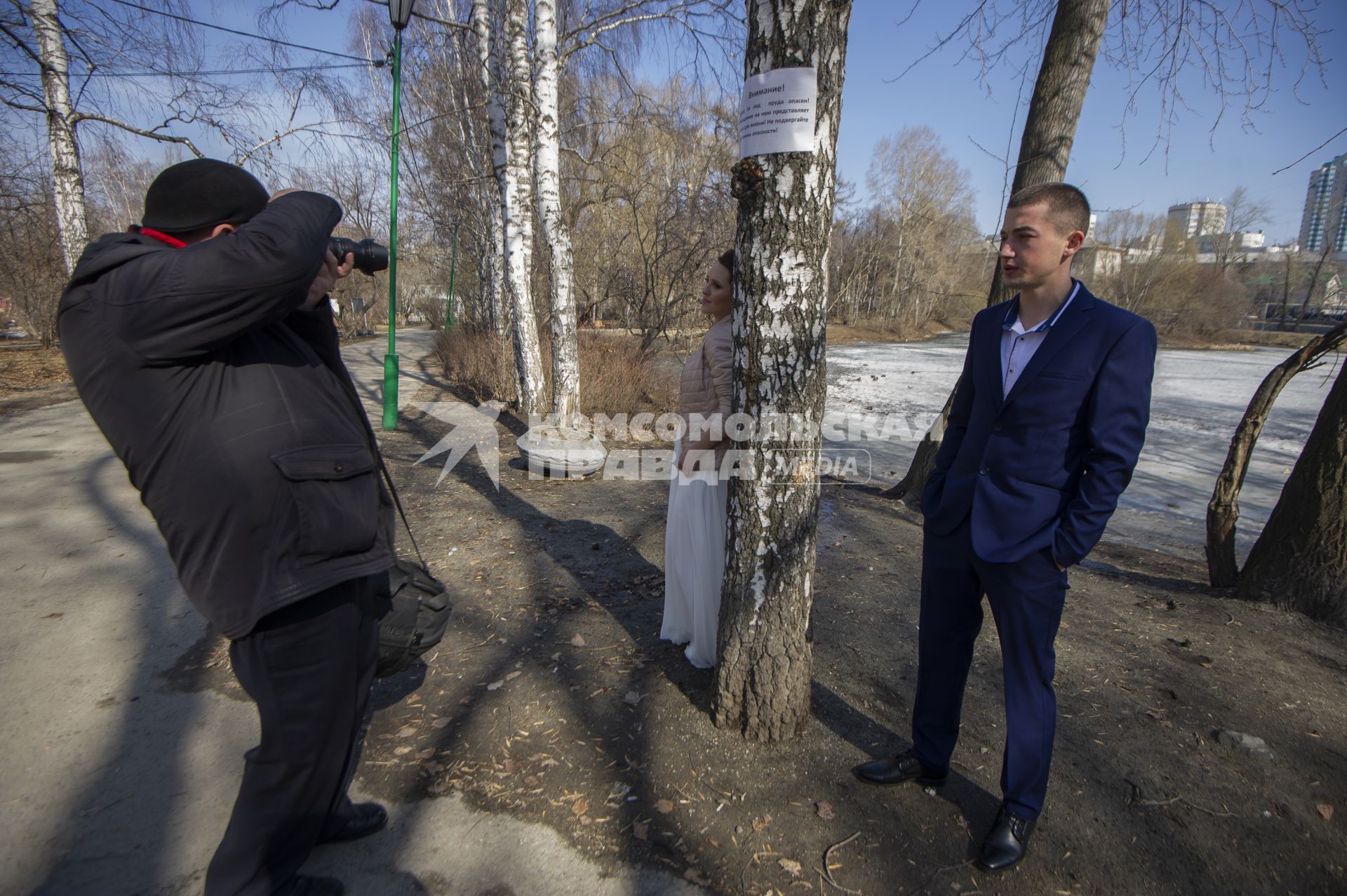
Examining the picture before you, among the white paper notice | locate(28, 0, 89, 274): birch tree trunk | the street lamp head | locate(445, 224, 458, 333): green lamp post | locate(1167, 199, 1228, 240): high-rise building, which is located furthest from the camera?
locate(1167, 199, 1228, 240): high-rise building

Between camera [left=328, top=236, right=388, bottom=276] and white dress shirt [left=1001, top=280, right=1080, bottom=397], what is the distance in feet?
6.20

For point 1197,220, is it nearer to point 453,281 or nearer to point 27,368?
point 453,281

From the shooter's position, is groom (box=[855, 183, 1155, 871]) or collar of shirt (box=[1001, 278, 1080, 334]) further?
collar of shirt (box=[1001, 278, 1080, 334])

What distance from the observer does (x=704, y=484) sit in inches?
116

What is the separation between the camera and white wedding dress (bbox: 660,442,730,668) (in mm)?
2938

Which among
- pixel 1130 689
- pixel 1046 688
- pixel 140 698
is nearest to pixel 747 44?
pixel 1046 688

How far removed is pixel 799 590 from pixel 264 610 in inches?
65.9

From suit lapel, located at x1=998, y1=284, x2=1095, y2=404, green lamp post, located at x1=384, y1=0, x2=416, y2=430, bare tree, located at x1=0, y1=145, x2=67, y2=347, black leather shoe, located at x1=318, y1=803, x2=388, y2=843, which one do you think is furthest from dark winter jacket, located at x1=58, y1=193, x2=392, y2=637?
bare tree, located at x1=0, y1=145, x2=67, y2=347

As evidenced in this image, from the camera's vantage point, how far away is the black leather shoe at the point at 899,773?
91.4 inches

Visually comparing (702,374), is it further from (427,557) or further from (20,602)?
(20,602)

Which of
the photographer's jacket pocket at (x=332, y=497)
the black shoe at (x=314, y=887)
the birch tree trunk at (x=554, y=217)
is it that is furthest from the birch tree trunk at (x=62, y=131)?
the black shoe at (x=314, y=887)

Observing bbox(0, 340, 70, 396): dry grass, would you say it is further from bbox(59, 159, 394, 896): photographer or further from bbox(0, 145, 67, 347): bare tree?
bbox(59, 159, 394, 896): photographer

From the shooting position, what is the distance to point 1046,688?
2033 millimetres

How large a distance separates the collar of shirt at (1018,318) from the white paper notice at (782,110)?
0.82 m
